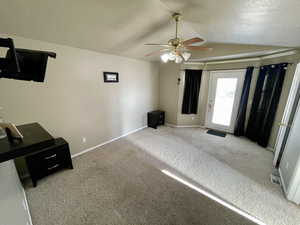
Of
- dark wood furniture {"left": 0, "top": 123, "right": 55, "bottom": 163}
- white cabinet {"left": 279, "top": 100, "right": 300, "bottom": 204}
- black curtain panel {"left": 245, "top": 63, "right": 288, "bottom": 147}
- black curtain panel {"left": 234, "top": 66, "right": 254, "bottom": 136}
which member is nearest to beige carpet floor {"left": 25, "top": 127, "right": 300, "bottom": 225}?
white cabinet {"left": 279, "top": 100, "right": 300, "bottom": 204}

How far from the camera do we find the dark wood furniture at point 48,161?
6.09 ft

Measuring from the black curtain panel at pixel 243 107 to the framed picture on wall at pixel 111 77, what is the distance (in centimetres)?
351

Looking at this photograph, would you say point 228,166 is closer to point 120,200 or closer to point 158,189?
point 158,189

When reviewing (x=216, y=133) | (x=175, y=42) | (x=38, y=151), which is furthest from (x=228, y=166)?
(x=38, y=151)

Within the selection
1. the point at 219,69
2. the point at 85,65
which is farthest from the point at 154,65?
the point at 85,65

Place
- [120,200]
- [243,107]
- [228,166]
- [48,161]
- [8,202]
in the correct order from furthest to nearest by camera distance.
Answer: [243,107] < [228,166] < [48,161] < [120,200] < [8,202]

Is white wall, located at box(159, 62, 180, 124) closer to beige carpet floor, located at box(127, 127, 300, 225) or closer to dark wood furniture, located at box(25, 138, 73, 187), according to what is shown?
beige carpet floor, located at box(127, 127, 300, 225)

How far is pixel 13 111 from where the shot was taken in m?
1.91

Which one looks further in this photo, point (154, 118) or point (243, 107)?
point (154, 118)

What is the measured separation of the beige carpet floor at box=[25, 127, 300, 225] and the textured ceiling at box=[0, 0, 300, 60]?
233cm

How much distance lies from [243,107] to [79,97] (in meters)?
4.25

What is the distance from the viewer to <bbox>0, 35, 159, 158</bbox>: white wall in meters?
1.98

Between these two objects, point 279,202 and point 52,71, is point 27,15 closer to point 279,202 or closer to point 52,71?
point 52,71

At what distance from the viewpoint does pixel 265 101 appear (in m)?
3.03
